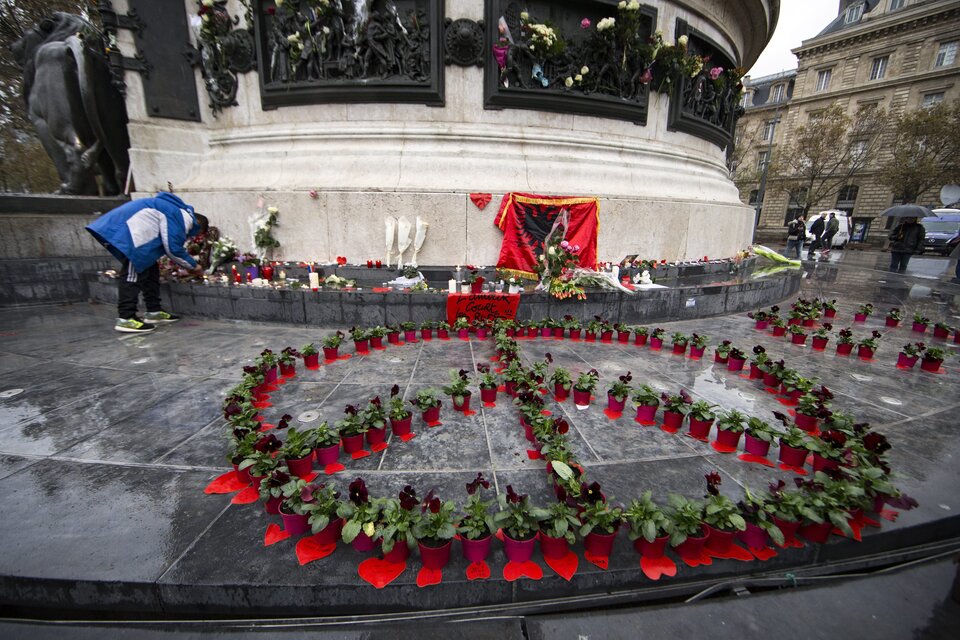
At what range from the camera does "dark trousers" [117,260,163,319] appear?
6324 millimetres

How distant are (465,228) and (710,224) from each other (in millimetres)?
6772

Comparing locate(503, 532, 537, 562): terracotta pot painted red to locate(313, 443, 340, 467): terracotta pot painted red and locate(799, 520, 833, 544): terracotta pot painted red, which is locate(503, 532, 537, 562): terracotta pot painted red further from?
locate(799, 520, 833, 544): terracotta pot painted red

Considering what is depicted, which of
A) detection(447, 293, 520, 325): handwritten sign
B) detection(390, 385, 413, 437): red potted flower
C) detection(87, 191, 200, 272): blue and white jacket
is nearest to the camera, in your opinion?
detection(390, 385, 413, 437): red potted flower

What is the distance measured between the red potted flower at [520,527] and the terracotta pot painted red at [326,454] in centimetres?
146

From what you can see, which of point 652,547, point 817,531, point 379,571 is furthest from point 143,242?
point 817,531

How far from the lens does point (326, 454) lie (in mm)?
2918

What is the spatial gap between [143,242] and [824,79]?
207 feet

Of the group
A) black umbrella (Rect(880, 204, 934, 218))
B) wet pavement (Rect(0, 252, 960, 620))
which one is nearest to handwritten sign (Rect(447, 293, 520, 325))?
wet pavement (Rect(0, 252, 960, 620))

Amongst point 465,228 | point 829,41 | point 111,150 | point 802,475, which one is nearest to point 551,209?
point 465,228

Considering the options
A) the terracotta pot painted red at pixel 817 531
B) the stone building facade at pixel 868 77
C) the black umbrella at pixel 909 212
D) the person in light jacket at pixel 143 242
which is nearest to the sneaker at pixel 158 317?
the person in light jacket at pixel 143 242

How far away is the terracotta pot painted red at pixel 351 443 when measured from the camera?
308 centimetres

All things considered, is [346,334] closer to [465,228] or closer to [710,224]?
[465,228]

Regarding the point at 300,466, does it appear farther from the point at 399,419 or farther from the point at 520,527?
the point at 520,527

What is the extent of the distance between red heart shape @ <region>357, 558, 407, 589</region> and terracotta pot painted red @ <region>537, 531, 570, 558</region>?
78cm
